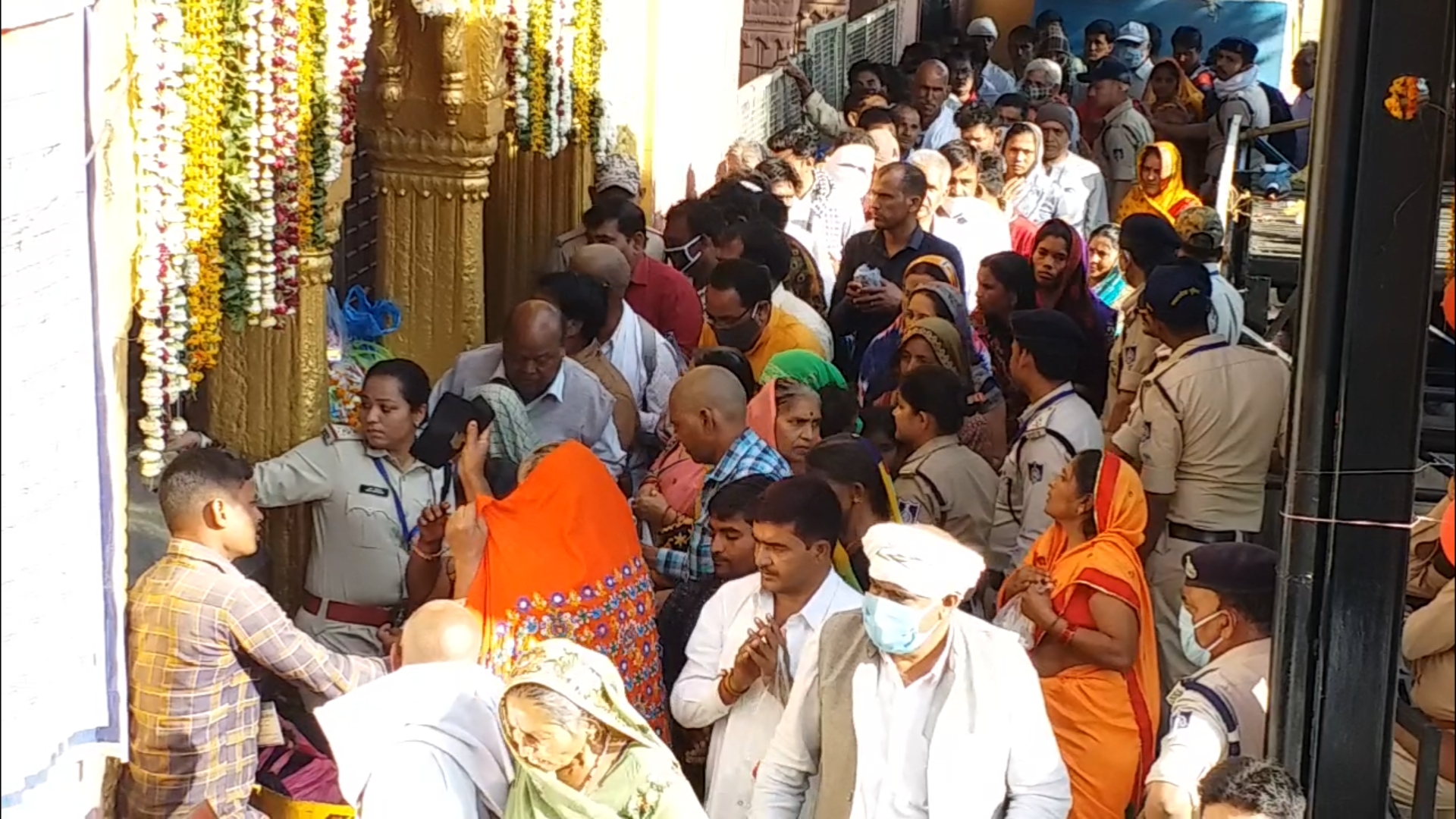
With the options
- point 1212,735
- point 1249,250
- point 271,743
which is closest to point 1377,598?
point 1212,735

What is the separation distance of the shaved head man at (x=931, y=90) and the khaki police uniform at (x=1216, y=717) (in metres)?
9.99

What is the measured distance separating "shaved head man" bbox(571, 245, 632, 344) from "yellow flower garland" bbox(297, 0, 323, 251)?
1.69 meters

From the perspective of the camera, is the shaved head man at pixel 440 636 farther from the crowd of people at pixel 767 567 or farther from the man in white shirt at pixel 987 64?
the man in white shirt at pixel 987 64


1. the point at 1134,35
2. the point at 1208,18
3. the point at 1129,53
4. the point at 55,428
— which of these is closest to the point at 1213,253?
the point at 55,428

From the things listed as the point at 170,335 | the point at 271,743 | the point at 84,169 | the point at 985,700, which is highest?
the point at 84,169

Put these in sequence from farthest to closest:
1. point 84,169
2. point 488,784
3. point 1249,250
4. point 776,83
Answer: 1. point 776,83
2. point 1249,250
3. point 488,784
4. point 84,169

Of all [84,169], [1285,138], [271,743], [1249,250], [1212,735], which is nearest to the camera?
[84,169]

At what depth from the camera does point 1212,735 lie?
14.1ft

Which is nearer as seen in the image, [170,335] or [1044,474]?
[170,335]

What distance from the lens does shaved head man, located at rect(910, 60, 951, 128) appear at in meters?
14.2

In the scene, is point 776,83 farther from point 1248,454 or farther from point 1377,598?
point 1377,598

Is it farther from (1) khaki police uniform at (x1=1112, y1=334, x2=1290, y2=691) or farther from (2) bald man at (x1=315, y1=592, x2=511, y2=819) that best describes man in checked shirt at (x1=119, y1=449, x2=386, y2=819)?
(1) khaki police uniform at (x1=1112, y1=334, x2=1290, y2=691)

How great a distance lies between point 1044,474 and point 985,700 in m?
1.92

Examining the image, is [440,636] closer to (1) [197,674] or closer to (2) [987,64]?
(1) [197,674]
